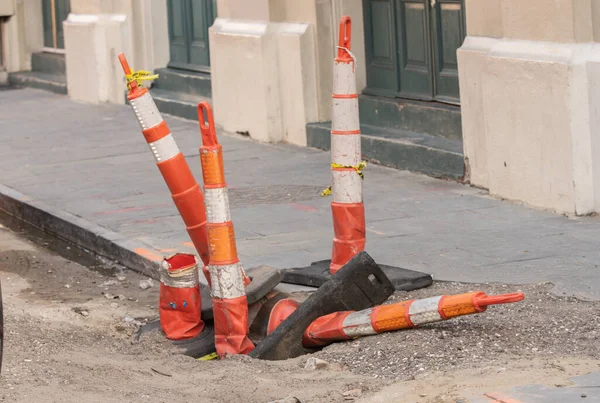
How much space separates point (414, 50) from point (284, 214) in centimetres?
302

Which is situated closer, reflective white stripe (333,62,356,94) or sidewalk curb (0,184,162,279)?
reflective white stripe (333,62,356,94)

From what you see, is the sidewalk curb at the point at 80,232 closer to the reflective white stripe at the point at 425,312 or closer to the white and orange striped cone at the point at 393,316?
the white and orange striped cone at the point at 393,316

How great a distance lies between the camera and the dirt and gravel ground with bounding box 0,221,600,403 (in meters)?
4.92

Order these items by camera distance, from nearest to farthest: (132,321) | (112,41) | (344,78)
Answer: (344,78), (132,321), (112,41)

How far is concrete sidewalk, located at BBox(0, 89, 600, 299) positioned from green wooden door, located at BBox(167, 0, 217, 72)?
209cm

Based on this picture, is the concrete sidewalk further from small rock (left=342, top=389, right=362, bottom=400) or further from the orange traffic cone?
small rock (left=342, top=389, right=362, bottom=400)

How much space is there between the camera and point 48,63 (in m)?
19.8

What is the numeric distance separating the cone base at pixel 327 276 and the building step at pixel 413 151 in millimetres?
3065

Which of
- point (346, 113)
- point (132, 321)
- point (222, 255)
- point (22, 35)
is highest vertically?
point (22, 35)

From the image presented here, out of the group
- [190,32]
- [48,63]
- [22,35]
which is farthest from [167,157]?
[22,35]

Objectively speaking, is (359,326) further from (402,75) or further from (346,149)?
(402,75)

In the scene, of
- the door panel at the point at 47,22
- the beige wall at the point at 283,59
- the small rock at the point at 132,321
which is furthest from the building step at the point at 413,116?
the door panel at the point at 47,22

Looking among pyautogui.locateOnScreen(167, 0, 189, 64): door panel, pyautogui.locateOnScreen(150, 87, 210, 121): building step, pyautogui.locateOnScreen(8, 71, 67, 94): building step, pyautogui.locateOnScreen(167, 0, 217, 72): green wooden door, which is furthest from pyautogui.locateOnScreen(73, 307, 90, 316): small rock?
pyautogui.locateOnScreen(8, 71, 67, 94): building step

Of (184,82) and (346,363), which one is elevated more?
(184,82)
